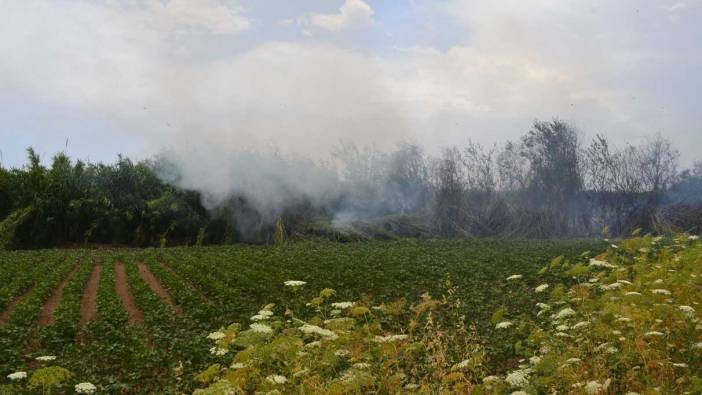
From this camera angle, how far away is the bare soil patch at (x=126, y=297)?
15559mm

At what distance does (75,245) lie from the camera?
1679 inches

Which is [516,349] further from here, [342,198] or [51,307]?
[342,198]

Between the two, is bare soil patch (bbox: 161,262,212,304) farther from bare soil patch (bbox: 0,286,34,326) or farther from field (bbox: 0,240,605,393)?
bare soil patch (bbox: 0,286,34,326)

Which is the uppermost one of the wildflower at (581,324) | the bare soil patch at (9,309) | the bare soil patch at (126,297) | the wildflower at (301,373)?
the wildflower at (581,324)

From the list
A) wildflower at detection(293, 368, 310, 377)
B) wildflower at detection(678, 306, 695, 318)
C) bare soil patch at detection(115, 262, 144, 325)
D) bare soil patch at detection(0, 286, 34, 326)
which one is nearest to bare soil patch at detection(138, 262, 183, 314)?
bare soil patch at detection(115, 262, 144, 325)

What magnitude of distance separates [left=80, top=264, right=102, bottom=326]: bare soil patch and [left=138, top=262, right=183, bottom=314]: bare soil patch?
1494 mm

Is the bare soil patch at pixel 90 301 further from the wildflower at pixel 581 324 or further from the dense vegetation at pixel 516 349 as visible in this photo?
the wildflower at pixel 581 324

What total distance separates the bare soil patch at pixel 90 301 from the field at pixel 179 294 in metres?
0.05

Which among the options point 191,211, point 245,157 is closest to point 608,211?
point 245,157

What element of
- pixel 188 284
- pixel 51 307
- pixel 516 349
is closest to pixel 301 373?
pixel 516 349

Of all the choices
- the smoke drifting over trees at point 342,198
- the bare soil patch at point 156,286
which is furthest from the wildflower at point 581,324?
the smoke drifting over trees at point 342,198

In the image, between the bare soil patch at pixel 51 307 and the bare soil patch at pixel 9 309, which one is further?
the bare soil patch at pixel 9 309

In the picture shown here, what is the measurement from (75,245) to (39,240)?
2.28m

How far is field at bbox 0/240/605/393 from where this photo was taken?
11.2m
